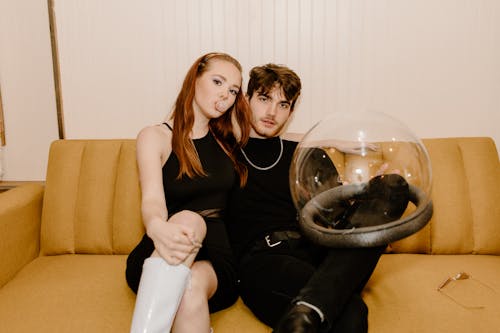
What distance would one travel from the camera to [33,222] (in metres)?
1.50

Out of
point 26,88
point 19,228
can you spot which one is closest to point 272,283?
point 19,228

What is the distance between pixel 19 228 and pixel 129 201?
40cm

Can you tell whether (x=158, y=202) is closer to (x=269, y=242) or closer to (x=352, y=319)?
(x=269, y=242)

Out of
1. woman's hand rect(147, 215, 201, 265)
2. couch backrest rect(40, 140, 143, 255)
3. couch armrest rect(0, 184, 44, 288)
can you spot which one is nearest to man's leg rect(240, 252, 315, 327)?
woman's hand rect(147, 215, 201, 265)

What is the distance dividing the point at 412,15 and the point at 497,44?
1.32 feet

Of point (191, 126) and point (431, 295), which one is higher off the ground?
point (191, 126)

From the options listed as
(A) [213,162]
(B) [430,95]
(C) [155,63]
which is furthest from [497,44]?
(C) [155,63]

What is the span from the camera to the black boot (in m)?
0.81

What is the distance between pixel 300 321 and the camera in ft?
2.69

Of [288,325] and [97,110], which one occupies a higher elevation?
[97,110]

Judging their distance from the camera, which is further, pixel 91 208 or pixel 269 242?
pixel 91 208

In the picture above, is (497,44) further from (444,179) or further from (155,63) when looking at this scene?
(155,63)

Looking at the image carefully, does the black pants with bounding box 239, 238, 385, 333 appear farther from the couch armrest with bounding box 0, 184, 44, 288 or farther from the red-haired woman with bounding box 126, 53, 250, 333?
the couch armrest with bounding box 0, 184, 44, 288

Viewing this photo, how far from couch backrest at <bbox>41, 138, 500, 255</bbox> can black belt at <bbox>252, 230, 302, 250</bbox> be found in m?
0.51
